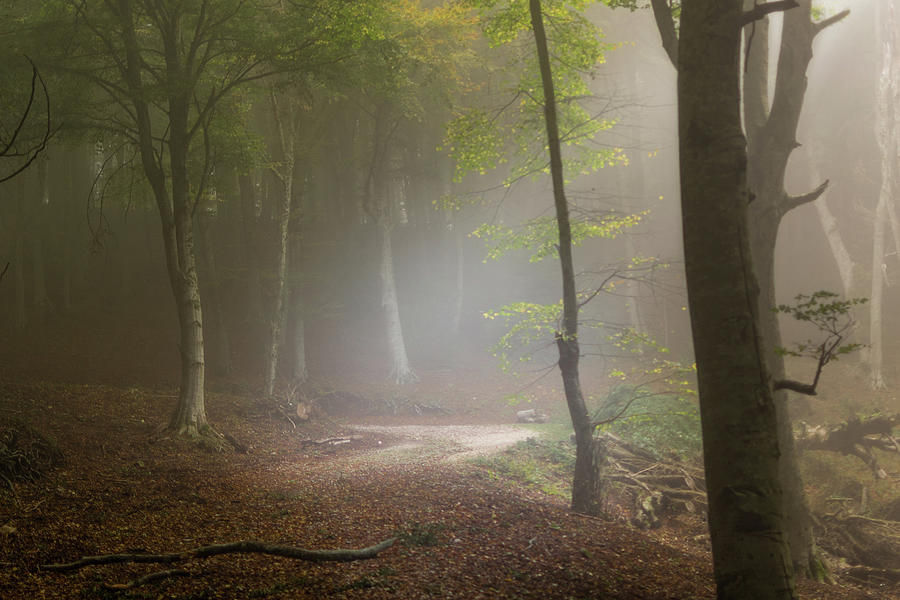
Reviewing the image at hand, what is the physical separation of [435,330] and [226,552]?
21913 millimetres

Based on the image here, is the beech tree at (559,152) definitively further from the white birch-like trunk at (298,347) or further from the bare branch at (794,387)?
the white birch-like trunk at (298,347)

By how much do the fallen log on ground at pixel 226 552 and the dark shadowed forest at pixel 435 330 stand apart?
0.07ft

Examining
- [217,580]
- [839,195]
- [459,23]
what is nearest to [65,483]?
[217,580]

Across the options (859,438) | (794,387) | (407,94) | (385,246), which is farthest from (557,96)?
(385,246)

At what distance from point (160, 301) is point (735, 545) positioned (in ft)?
75.6

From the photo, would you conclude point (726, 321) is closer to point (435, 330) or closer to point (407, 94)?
point (407, 94)

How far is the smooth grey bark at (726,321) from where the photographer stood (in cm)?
310

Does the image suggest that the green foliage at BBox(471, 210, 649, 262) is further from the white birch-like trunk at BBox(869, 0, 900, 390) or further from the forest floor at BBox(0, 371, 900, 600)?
the white birch-like trunk at BBox(869, 0, 900, 390)

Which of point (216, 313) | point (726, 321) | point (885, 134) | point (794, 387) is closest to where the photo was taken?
point (726, 321)

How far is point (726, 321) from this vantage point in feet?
10.6

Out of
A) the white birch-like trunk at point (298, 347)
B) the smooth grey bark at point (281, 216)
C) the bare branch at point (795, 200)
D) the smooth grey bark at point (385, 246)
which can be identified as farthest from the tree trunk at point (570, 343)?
the smooth grey bark at point (385, 246)

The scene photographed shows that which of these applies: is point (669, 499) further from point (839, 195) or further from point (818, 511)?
point (839, 195)

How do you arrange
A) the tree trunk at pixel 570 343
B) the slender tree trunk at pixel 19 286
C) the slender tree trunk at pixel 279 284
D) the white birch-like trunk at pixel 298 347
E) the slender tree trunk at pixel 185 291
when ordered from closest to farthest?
1. the tree trunk at pixel 570 343
2. the slender tree trunk at pixel 185 291
3. the slender tree trunk at pixel 279 284
4. the slender tree trunk at pixel 19 286
5. the white birch-like trunk at pixel 298 347

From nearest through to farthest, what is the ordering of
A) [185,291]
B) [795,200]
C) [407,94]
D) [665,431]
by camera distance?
[795,200] < [185,291] < [665,431] < [407,94]
